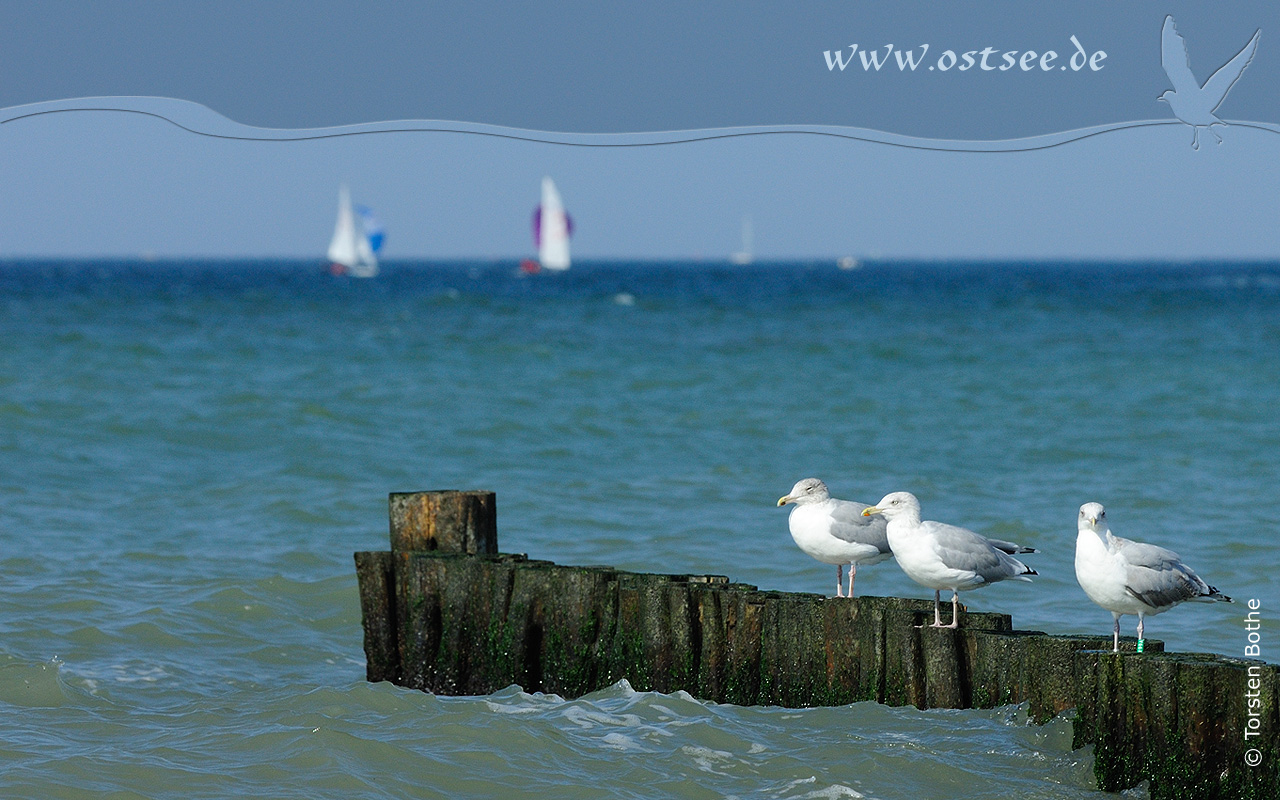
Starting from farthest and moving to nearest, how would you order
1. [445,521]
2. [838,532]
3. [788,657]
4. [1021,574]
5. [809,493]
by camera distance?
[445,521] → [809,493] → [838,532] → [788,657] → [1021,574]

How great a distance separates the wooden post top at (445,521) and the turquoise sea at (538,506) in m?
0.79

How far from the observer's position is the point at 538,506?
11.9 meters

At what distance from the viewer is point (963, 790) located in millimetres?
5211

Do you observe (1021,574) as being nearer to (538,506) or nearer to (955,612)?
(955,612)

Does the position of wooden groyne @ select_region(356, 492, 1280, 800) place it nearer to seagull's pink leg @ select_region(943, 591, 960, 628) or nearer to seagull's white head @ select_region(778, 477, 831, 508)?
seagull's pink leg @ select_region(943, 591, 960, 628)

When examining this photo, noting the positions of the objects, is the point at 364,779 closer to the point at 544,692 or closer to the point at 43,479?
the point at 544,692

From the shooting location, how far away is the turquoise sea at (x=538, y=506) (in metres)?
5.51

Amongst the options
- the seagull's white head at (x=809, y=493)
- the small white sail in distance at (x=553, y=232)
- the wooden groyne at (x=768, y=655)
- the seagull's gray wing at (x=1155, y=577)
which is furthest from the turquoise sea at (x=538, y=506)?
the small white sail in distance at (x=553, y=232)

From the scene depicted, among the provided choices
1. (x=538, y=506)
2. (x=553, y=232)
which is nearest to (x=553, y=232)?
(x=553, y=232)

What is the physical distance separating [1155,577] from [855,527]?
1.49m

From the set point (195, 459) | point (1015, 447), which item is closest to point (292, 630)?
point (195, 459)

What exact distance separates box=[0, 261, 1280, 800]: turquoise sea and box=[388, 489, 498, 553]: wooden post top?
31.0 inches

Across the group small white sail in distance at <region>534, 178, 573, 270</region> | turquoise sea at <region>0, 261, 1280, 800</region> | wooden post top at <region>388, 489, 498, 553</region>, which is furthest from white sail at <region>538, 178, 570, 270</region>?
wooden post top at <region>388, 489, 498, 553</region>

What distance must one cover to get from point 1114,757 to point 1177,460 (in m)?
10.5
